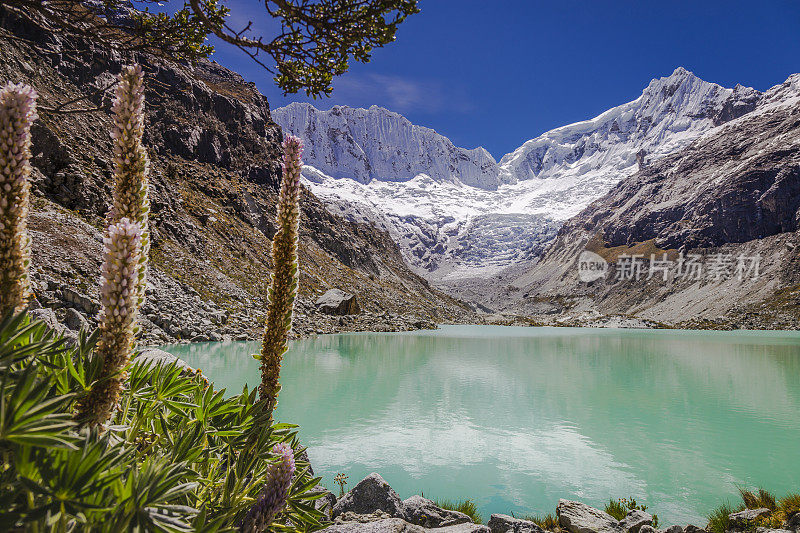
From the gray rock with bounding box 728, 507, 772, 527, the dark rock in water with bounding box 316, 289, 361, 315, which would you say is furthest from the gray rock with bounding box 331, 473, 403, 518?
the dark rock in water with bounding box 316, 289, 361, 315

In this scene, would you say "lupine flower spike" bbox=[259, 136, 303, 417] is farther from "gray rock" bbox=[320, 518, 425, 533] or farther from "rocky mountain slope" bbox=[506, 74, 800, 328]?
"rocky mountain slope" bbox=[506, 74, 800, 328]

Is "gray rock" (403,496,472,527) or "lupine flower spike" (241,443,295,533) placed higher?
"lupine flower spike" (241,443,295,533)

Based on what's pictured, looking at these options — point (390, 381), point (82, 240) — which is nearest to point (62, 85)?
point (82, 240)

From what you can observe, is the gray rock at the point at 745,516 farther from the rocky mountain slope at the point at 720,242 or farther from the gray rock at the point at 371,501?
the rocky mountain slope at the point at 720,242

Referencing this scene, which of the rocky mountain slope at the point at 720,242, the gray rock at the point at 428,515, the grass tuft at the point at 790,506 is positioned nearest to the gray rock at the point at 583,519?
the gray rock at the point at 428,515

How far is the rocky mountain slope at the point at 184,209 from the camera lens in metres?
35.0

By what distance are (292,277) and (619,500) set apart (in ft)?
33.5

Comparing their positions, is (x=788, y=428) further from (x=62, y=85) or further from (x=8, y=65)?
(x=62, y=85)

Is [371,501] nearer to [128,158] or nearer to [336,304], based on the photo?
[128,158]

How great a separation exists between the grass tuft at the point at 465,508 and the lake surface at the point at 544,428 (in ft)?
1.89

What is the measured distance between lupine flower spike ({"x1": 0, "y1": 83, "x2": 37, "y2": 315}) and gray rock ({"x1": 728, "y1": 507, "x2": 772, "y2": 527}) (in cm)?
1195

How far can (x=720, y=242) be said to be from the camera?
151 m

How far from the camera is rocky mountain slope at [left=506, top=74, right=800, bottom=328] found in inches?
4717

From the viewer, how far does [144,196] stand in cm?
375
